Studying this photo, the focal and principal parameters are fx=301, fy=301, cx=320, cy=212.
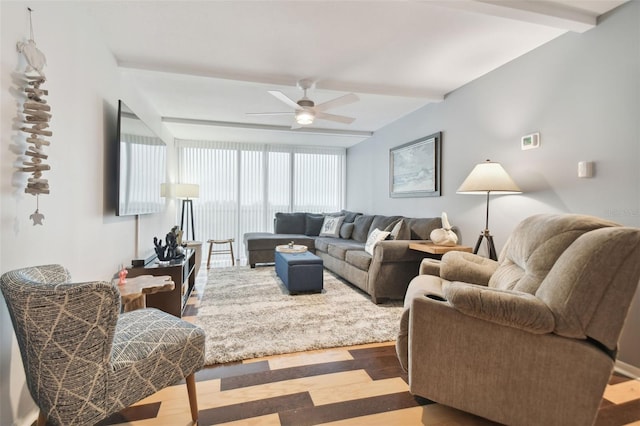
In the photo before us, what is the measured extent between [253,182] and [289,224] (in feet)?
4.33

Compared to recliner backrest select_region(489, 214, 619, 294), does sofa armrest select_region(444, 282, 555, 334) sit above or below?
below

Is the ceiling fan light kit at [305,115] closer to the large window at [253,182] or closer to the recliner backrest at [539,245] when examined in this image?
the recliner backrest at [539,245]

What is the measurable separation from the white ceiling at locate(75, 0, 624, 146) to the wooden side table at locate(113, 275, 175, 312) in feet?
6.36

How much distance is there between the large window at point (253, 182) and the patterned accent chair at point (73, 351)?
5.12 m

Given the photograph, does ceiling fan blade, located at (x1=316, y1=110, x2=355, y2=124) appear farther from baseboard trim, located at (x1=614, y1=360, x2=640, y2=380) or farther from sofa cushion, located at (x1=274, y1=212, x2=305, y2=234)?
baseboard trim, located at (x1=614, y1=360, x2=640, y2=380)

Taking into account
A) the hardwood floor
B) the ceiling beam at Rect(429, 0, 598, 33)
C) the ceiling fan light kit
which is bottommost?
the hardwood floor

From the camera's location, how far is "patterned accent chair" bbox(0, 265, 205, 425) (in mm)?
1030

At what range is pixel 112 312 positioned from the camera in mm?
1107

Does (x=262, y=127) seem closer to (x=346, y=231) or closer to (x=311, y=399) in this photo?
(x=346, y=231)

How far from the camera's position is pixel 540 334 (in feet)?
4.35

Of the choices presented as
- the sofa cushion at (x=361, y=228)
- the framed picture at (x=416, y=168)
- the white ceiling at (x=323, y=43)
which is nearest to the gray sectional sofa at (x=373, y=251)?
the sofa cushion at (x=361, y=228)

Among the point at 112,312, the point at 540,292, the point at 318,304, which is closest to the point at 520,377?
the point at 540,292

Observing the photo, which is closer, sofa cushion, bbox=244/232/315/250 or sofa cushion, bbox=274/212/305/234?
sofa cushion, bbox=244/232/315/250

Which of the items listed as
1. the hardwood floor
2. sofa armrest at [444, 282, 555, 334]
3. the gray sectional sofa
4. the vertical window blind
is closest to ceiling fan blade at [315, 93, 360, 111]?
the gray sectional sofa
